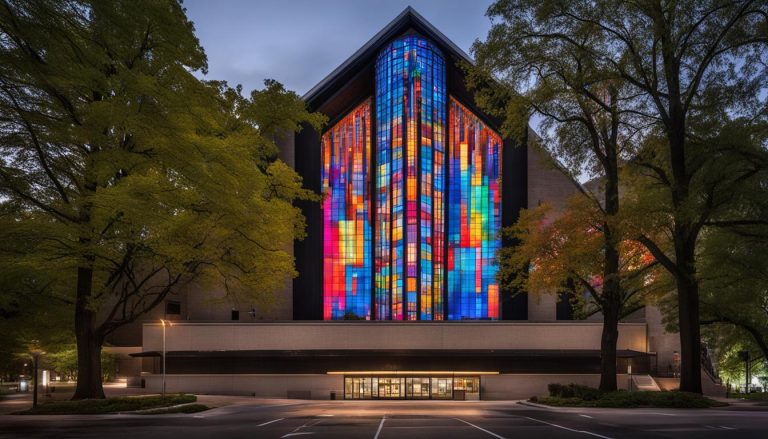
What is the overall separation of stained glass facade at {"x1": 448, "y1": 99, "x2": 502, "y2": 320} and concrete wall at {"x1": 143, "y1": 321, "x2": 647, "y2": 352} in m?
9.81

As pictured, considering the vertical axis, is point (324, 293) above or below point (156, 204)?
below

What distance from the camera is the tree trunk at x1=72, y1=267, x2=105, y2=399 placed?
2503cm

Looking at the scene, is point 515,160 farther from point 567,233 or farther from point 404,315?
point 567,233

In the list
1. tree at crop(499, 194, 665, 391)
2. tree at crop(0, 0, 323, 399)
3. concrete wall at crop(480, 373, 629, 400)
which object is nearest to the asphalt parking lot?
tree at crop(0, 0, 323, 399)

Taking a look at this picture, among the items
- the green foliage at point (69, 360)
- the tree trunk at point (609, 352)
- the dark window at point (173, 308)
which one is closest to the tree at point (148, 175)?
the tree trunk at point (609, 352)

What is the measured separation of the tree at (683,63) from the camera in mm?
23547

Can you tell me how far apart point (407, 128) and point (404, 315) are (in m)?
18.2

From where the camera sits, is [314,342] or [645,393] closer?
[645,393]

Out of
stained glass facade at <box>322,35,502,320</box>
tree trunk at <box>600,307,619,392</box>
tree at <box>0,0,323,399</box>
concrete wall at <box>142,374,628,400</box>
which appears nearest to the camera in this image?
tree at <box>0,0,323,399</box>

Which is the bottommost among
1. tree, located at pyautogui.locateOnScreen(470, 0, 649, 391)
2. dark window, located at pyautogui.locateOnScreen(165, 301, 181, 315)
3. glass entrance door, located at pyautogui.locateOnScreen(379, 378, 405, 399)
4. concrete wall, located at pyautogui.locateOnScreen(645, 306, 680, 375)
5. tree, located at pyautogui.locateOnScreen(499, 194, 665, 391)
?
glass entrance door, located at pyautogui.locateOnScreen(379, 378, 405, 399)

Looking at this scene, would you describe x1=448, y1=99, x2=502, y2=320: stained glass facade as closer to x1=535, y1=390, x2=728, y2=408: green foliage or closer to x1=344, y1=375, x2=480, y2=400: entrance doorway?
x1=344, y1=375, x2=480, y2=400: entrance doorway

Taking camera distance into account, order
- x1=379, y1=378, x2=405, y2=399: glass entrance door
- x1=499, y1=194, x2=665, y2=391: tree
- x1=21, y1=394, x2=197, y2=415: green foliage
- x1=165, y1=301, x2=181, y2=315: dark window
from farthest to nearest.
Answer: x1=165, y1=301, x2=181, y2=315: dark window
x1=379, y1=378, x2=405, y2=399: glass entrance door
x1=499, y1=194, x2=665, y2=391: tree
x1=21, y1=394, x2=197, y2=415: green foliage

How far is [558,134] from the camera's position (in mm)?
28469

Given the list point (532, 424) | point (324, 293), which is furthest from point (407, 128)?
point (532, 424)
